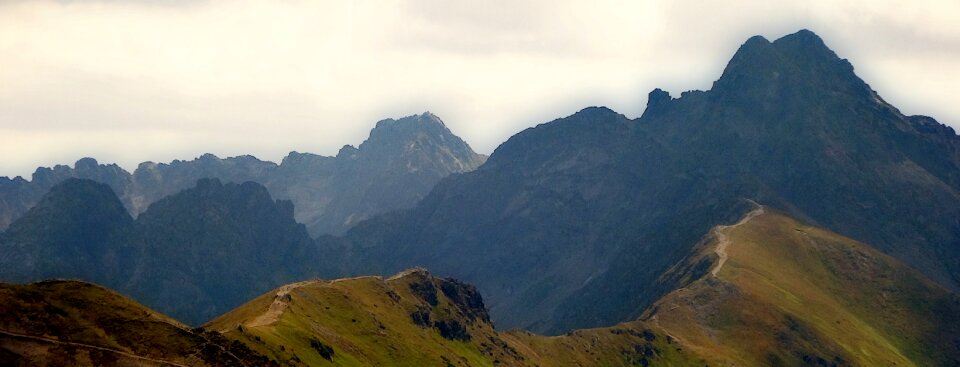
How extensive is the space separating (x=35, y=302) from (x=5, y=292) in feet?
20.3

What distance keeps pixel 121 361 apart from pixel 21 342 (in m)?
19.5

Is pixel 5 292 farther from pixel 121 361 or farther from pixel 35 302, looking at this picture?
pixel 121 361

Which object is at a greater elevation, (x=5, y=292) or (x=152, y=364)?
(x=5, y=292)

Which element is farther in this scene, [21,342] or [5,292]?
[5,292]

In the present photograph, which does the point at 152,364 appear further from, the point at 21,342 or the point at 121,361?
the point at 21,342

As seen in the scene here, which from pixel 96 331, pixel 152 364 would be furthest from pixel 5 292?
pixel 152 364

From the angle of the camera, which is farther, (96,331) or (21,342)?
(96,331)

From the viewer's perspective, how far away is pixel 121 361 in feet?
635

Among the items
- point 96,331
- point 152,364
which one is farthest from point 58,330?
point 152,364

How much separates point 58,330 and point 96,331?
25.3ft

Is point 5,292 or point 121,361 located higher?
point 5,292

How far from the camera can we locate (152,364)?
196750 millimetres

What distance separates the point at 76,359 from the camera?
7372 inches

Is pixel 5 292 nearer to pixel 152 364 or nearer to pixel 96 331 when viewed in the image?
pixel 96 331
